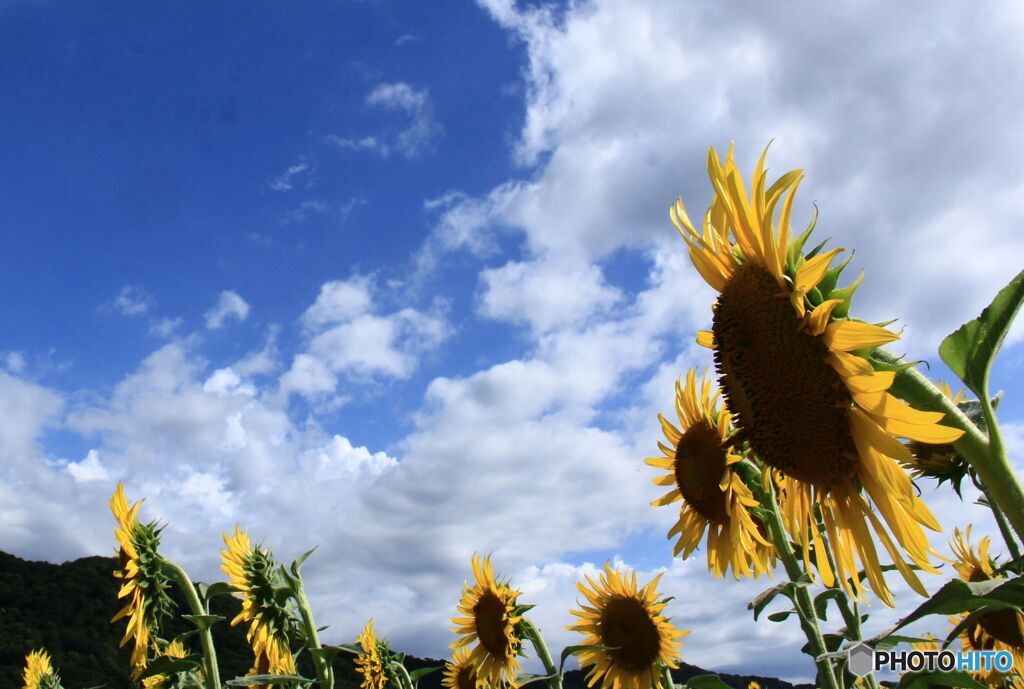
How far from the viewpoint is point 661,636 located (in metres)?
6.09

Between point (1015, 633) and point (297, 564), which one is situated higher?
point (297, 564)

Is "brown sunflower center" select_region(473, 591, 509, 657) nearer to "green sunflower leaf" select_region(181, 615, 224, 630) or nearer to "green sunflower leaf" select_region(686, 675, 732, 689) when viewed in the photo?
"green sunflower leaf" select_region(181, 615, 224, 630)

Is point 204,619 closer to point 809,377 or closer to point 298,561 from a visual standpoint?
point 298,561

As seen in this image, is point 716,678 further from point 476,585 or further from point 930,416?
point 476,585

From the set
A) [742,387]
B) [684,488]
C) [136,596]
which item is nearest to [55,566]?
[136,596]

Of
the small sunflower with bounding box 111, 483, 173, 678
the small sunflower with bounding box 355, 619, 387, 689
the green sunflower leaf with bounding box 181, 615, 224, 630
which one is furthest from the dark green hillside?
the green sunflower leaf with bounding box 181, 615, 224, 630

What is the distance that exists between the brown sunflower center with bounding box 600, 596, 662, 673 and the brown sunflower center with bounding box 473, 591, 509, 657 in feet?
3.54

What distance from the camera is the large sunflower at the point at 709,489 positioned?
4.40 m

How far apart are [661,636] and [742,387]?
4.18m

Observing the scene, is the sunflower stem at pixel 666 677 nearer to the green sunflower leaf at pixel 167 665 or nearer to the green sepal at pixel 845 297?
the green sunflower leaf at pixel 167 665

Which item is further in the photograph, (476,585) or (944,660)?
(476,585)

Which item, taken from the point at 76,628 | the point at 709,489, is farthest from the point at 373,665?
the point at 76,628

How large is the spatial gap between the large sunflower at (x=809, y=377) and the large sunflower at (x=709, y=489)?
183 cm

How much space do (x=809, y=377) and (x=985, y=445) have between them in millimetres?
566
